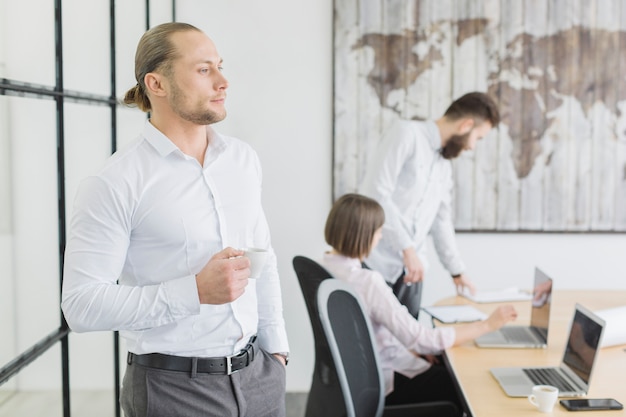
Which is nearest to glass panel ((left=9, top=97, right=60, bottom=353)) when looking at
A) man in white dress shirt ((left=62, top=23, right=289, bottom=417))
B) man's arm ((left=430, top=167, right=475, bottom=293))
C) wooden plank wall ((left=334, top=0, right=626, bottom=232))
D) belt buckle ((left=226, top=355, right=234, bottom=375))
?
man in white dress shirt ((left=62, top=23, right=289, bottom=417))

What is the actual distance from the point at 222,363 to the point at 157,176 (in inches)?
17.1

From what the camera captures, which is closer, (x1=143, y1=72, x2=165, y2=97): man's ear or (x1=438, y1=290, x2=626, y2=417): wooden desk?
(x1=143, y1=72, x2=165, y2=97): man's ear

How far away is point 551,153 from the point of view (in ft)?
12.9

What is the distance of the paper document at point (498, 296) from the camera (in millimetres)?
3143

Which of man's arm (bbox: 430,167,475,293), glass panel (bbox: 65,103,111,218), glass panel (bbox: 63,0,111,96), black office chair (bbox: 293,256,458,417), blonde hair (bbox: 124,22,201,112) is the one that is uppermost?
glass panel (bbox: 63,0,111,96)

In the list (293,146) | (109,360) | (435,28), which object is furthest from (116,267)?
(435,28)

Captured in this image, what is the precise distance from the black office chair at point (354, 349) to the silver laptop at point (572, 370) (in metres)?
0.34

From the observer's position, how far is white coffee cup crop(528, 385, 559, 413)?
174 centimetres

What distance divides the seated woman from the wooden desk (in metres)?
0.07

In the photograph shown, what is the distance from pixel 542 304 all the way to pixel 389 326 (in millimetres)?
549

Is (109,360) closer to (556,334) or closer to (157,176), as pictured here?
(157,176)

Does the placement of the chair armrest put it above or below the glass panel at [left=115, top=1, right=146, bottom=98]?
below

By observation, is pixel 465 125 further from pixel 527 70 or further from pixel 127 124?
pixel 127 124

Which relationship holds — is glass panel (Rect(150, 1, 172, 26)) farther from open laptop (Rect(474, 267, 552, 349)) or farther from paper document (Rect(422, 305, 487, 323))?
open laptop (Rect(474, 267, 552, 349))
